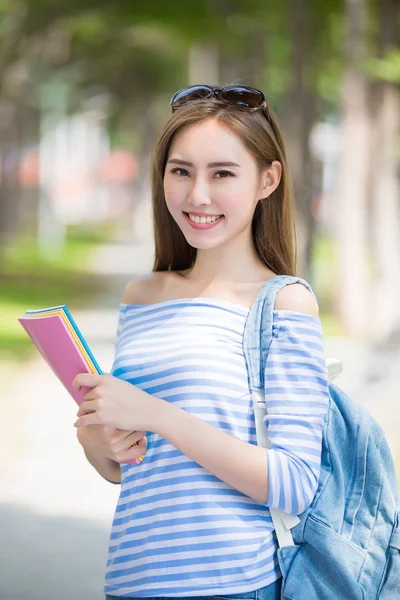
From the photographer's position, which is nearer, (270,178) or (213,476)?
(213,476)

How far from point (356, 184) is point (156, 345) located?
13.7m

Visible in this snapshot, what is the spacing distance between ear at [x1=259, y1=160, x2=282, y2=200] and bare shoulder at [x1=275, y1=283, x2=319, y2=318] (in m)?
0.25

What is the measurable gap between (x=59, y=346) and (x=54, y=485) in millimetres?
4843

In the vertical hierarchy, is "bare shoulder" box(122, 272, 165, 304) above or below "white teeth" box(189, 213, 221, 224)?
below

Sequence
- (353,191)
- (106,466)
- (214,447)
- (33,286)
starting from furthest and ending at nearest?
(33,286) → (353,191) → (106,466) → (214,447)

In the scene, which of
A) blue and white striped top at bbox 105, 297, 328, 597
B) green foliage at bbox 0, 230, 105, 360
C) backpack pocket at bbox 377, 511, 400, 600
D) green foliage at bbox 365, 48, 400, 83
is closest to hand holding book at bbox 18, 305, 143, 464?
blue and white striped top at bbox 105, 297, 328, 597

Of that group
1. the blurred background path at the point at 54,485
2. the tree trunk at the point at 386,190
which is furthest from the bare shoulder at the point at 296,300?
the tree trunk at the point at 386,190

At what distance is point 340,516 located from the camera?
2.20 metres

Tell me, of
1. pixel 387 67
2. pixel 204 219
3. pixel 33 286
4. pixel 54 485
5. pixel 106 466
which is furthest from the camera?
pixel 33 286

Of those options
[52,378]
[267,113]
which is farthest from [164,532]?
[52,378]

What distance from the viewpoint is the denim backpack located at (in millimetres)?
2162

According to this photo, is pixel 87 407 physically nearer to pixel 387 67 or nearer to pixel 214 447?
pixel 214 447

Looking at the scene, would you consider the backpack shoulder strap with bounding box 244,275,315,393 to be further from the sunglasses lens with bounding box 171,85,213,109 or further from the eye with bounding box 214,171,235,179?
the sunglasses lens with bounding box 171,85,213,109

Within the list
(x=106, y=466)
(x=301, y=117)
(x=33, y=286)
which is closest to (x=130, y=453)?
(x=106, y=466)
